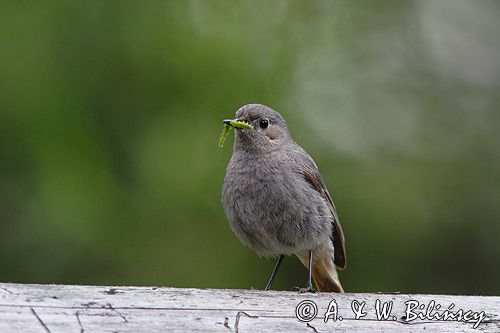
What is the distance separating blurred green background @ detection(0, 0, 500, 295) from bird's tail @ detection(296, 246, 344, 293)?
312 millimetres

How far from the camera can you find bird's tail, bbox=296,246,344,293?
6301mm

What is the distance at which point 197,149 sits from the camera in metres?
6.22

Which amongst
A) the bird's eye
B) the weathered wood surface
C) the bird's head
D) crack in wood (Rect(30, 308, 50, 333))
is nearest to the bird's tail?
the bird's head

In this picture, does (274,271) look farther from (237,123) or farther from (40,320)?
(40,320)

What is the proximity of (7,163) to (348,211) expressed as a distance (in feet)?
8.07

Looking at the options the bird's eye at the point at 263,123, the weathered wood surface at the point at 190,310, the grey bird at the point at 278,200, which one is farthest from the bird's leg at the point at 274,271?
the weathered wood surface at the point at 190,310

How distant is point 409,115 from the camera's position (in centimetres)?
738

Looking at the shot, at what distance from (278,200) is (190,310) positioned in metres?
1.90

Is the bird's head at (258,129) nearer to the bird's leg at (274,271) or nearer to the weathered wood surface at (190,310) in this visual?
the bird's leg at (274,271)

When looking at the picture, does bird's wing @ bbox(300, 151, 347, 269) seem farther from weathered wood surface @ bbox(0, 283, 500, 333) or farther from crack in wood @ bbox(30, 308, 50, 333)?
crack in wood @ bbox(30, 308, 50, 333)

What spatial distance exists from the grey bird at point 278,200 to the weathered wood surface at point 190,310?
1450 mm

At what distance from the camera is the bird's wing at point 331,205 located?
6.15 metres

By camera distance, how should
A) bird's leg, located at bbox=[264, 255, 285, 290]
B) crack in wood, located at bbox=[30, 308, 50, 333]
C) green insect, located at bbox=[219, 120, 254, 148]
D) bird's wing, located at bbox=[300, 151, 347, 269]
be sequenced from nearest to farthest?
crack in wood, located at bbox=[30, 308, 50, 333]
green insect, located at bbox=[219, 120, 254, 148]
bird's wing, located at bbox=[300, 151, 347, 269]
bird's leg, located at bbox=[264, 255, 285, 290]

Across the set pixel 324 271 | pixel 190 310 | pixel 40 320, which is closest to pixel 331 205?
pixel 324 271
